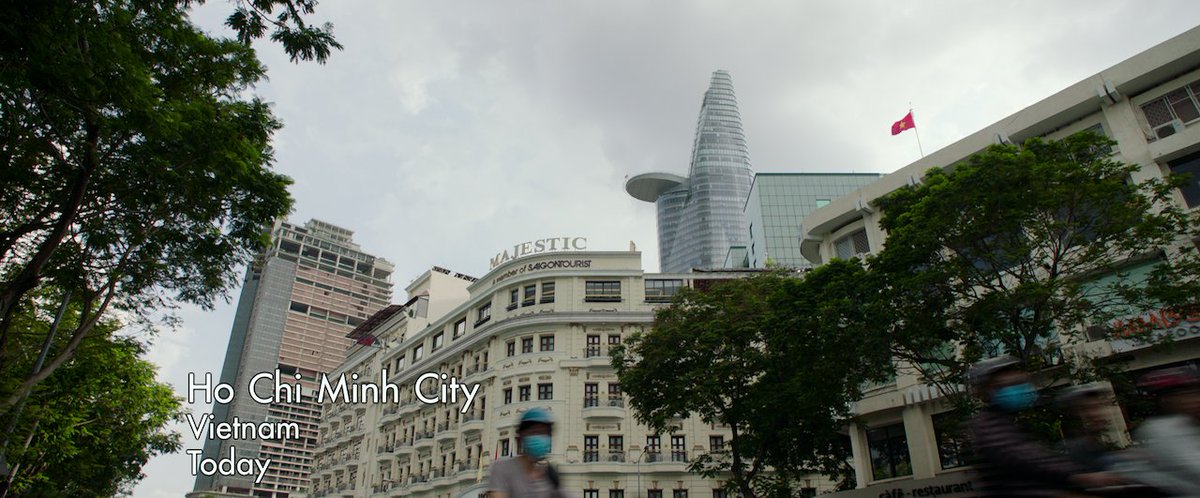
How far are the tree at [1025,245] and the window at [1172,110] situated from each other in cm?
552

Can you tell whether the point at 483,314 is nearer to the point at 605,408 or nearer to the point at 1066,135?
the point at 605,408

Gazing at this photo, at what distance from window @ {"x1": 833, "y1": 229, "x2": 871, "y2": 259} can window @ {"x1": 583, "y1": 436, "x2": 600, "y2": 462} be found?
1693 cm

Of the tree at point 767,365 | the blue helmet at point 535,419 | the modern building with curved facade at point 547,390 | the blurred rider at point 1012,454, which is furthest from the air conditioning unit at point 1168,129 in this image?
the blue helmet at point 535,419

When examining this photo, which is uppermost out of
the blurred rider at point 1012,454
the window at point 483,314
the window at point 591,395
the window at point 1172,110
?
the window at point 483,314

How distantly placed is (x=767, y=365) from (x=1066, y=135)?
12.8m

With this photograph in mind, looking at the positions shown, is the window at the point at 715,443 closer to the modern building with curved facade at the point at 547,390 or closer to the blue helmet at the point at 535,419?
the modern building with curved facade at the point at 547,390

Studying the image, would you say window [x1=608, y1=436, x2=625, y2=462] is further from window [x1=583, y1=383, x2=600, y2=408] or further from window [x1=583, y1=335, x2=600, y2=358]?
window [x1=583, y1=335, x2=600, y2=358]

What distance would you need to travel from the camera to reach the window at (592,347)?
4009cm

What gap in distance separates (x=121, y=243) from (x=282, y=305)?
15778 cm

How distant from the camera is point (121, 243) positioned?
1589cm

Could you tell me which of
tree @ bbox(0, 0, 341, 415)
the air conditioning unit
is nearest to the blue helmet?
tree @ bbox(0, 0, 341, 415)

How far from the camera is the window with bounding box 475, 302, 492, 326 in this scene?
148 ft

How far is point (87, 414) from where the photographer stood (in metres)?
25.7

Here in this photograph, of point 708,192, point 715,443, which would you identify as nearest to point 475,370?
point 715,443
